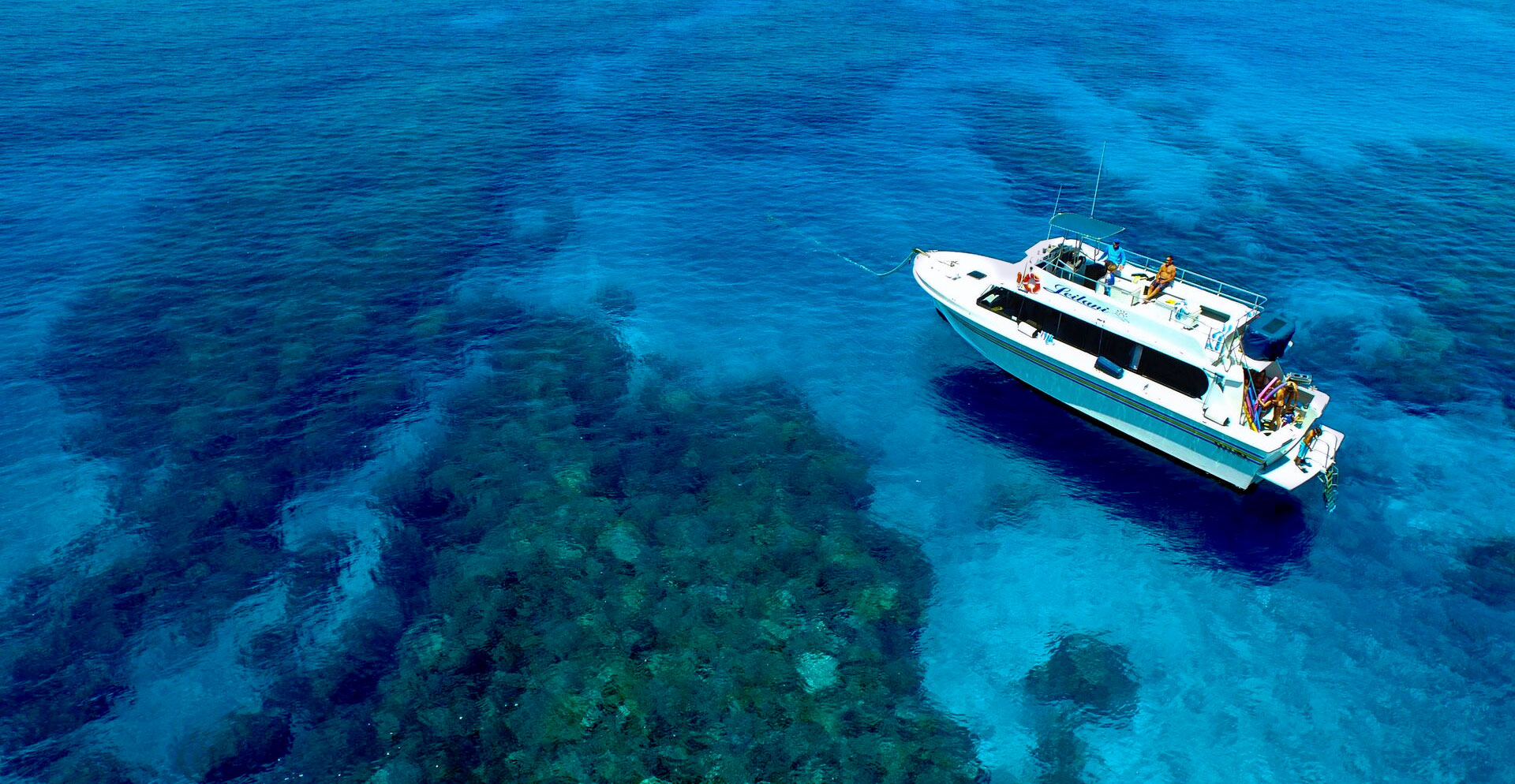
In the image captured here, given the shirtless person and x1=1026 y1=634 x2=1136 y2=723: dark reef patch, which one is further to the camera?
the shirtless person

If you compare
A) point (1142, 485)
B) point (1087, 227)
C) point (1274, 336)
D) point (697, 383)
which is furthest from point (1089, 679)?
point (697, 383)

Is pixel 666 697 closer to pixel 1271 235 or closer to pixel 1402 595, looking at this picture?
pixel 1402 595

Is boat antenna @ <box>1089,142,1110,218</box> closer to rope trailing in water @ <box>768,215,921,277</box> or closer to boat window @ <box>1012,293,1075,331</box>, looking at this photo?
rope trailing in water @ <box>768,215,921,277</box>

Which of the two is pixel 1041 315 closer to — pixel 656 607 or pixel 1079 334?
pixel 1079 334

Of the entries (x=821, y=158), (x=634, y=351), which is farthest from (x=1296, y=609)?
(x=821, y=158)

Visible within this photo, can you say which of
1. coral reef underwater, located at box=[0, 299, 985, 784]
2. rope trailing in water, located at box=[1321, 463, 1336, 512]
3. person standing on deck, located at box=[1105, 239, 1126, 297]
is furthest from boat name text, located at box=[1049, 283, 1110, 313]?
coral reef underwater, located at box=[0, 299, 985, 784]

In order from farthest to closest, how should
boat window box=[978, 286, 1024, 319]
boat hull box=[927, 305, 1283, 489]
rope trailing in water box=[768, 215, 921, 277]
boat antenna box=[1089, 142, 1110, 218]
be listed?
boat antenna box=[1089, 142, 1110, 218] < rope trailing in water box=[768, 215, 921, 277] < boat window box=[978, 286, 1024, 319] < boat hull box=[927, 305, 1283, 489]
